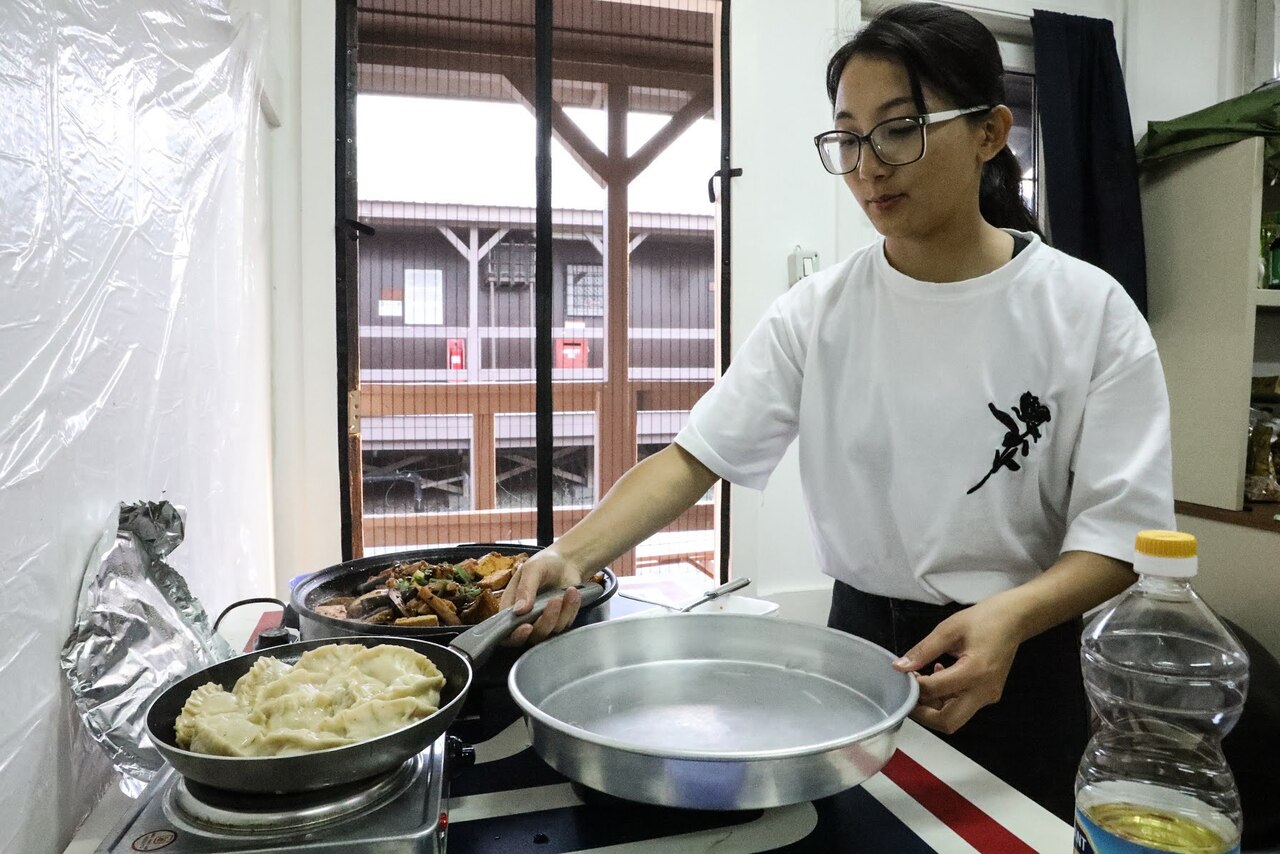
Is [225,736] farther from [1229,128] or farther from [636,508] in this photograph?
[1229,128]

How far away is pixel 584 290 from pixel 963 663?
2.21m

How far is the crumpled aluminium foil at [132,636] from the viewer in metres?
0.77

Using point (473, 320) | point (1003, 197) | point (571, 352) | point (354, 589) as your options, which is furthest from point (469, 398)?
point (1003, 197)

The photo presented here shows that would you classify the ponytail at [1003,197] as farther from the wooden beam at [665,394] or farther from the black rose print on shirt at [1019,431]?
the wooden beam at [665,394]

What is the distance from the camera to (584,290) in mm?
2811

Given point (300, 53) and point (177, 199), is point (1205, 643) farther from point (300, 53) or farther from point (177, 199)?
point (300, 53)

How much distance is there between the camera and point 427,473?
8.95 feet

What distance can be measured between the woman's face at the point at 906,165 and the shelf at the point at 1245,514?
1701 millimetres

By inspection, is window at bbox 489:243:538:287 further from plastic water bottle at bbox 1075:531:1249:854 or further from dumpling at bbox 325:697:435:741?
dumpling at bbox 325:697:435:741

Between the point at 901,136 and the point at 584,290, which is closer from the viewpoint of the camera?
the point at 901,136

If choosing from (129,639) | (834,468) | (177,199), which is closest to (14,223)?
(129,639)

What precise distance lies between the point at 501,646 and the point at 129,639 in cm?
38

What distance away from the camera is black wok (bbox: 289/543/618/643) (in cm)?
84

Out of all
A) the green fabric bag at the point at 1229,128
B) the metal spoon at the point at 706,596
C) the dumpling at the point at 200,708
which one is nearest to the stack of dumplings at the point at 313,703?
the dumpling at the point at 200,708
